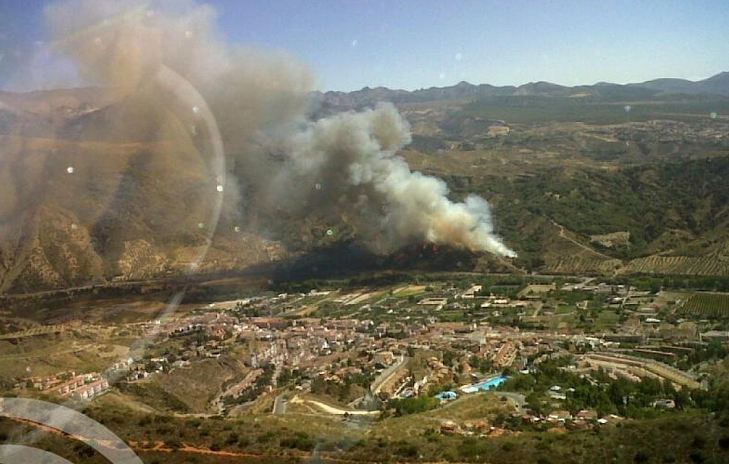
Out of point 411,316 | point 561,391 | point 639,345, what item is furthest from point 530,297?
point 561,391

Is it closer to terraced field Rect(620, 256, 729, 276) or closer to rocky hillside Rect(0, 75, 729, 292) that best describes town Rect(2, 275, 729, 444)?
terraced field Rect(620, 256, 729, 276)

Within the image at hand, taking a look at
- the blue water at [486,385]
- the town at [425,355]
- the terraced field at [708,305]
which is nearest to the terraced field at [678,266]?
the town at [425,355]

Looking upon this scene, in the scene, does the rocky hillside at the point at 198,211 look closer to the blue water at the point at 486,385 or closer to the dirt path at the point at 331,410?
the blue water at the point at 486,385

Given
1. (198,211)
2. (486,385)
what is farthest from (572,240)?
(486,385)

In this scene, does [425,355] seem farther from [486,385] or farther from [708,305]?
[708,305]

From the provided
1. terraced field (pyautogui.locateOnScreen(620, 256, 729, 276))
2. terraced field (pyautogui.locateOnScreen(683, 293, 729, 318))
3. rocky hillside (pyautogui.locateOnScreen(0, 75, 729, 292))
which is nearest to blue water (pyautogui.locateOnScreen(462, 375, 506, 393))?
terraced field (pyautogui.locateOnScreen(683, 293, 729, 318))

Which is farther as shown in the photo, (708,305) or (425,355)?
(708,305)

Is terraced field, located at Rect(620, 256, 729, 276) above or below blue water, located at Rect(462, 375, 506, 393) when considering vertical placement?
below
